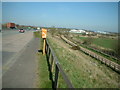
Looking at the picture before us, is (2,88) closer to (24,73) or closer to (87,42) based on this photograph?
(24,73)

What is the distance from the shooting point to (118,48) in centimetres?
2762

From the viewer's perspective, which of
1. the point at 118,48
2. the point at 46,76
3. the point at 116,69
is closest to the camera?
the point at 46,76

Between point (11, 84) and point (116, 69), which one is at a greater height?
point (11, 84)

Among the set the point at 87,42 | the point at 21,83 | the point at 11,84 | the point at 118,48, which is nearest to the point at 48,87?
the point at 21,83

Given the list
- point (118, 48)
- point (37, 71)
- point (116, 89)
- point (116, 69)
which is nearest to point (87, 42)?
point (118, 48)

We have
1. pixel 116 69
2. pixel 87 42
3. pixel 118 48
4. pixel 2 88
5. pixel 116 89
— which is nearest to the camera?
pixel 2 88

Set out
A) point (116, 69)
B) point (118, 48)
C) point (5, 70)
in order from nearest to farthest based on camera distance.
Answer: point (5, 70), point (116, 69), point (118, 48)

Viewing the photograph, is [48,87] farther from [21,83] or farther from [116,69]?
[116,69]

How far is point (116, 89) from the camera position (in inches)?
352

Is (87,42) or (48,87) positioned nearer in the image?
(48,87)

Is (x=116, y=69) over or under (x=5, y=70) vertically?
under

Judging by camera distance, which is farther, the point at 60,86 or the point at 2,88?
the point at 60,86

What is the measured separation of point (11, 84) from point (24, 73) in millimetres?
1202

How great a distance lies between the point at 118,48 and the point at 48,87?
26576 mm
